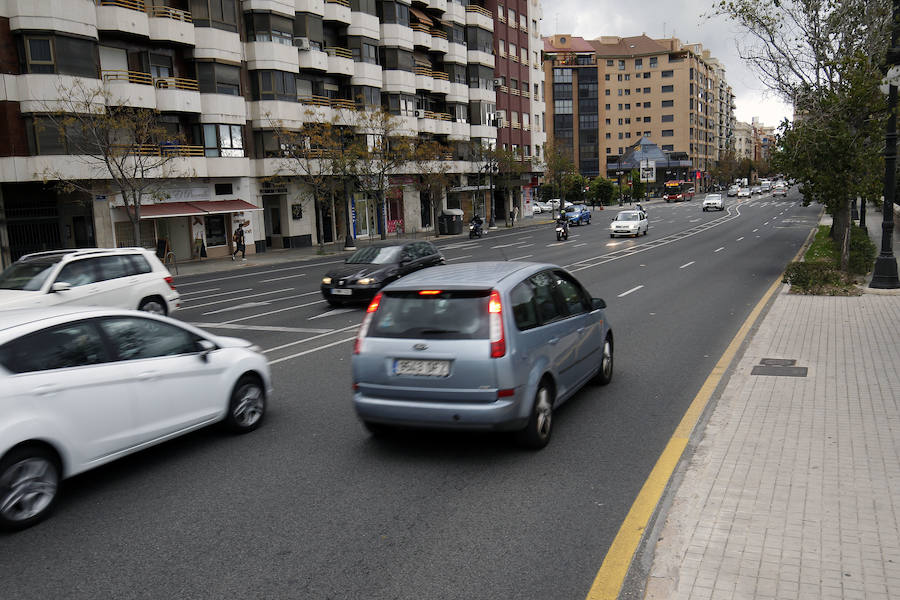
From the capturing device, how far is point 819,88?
20.7 m

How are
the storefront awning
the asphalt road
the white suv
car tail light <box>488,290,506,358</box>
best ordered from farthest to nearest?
the storefront awning → the white suv → car tail light <box>488,290,506,358</box> → the asphalt road

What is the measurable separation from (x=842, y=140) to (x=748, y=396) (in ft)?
41.1

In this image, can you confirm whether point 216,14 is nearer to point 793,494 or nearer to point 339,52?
point 339,52

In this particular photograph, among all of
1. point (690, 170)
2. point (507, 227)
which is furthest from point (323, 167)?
point (690, 170)

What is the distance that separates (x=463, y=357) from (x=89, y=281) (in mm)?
10004

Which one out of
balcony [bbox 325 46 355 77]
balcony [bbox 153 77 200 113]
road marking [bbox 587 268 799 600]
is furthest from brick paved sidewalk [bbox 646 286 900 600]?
balcony [bbox 325 46 355 77]

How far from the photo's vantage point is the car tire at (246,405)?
22.9 feet

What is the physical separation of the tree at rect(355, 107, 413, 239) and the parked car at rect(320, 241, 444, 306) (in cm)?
2300

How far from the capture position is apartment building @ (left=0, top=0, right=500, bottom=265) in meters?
28.9

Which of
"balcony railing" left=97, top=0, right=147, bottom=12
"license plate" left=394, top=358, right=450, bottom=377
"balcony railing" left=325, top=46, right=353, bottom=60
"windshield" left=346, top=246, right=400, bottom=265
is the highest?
"balcony railing" left=325, top=46, right=353, bottom=60

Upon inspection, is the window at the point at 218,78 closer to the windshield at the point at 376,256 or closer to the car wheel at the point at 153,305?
the windshield at the point at 376,256

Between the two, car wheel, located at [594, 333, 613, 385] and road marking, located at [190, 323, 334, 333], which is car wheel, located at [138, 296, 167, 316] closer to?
road marking, located at [190, 323, 334, 333]

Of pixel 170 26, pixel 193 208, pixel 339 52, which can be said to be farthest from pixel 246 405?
pixel 339 52

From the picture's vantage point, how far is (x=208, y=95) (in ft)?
118
